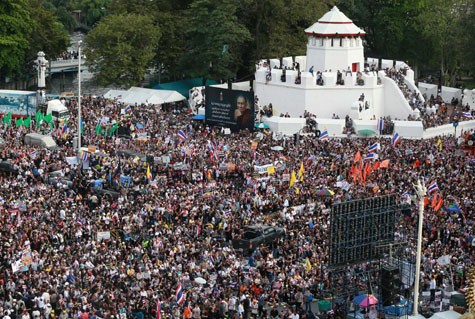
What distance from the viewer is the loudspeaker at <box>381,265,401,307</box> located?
3509 centimetres

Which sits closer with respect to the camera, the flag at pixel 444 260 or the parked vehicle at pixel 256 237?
the flag at pixel 444 260

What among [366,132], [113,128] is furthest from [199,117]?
[366,132]

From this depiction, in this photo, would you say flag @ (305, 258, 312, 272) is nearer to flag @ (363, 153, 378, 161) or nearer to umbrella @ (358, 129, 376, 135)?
flag @ (363, 153, 378, 161)

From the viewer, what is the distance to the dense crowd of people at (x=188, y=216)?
35.7 meters

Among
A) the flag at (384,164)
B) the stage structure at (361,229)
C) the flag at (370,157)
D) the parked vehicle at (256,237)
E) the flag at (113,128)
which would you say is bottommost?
the parked vehicle at (256,237)

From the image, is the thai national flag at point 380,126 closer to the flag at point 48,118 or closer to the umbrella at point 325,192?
the umbrella at point 325,192

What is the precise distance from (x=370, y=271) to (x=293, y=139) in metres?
21.4

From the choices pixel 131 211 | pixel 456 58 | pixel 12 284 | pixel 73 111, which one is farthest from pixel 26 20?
pixel 12 284

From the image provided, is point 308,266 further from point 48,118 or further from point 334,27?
point 334,27

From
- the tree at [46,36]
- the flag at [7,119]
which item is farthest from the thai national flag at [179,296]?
the tree at [46,36]

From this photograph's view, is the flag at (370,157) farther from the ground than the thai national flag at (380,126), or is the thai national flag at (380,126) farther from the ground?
the thai national flag at (380,126)

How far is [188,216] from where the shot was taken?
43.3m

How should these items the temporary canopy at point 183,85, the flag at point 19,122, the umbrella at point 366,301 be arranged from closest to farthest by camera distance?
the umbrella at point 366,301 < the flag at point 19,122 < the temporary canopy at point 183,85

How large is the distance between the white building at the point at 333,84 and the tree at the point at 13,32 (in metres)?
18.9
